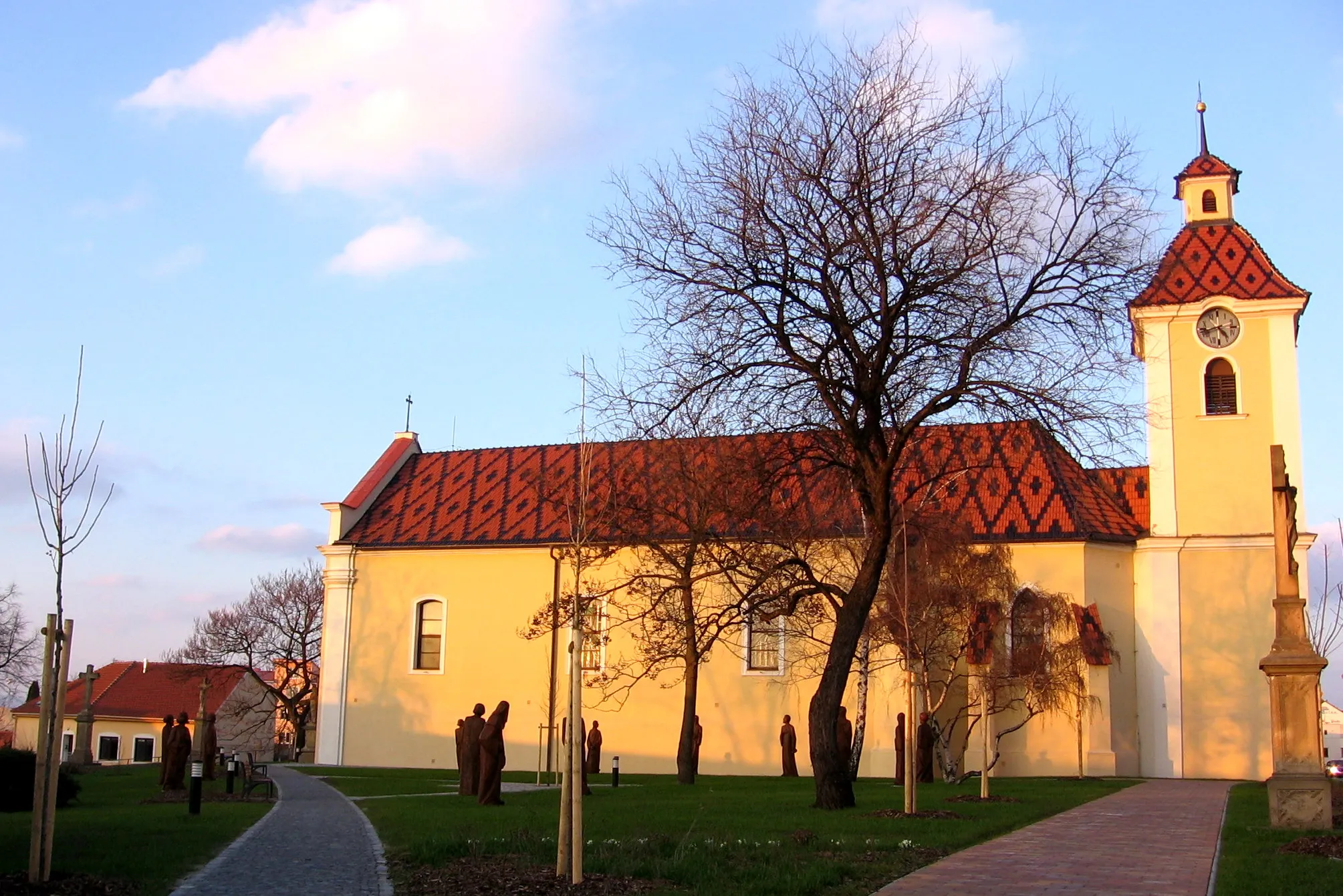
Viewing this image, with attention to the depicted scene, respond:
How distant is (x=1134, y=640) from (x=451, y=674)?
20.2m

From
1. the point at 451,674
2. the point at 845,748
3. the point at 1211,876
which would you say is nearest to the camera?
the point at 1211,876

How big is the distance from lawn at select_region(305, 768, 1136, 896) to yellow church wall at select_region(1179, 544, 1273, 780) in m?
10.4

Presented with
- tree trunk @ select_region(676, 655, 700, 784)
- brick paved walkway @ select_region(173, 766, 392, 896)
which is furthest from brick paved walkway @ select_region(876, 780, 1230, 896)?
tree trunk @ select_region(676, 655, 700, 784)

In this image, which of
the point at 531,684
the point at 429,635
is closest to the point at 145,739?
the point at 429,635

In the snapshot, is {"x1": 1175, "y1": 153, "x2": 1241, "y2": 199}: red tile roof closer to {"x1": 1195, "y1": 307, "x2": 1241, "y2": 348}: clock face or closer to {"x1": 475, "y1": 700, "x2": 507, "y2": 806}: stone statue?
{"x1": 1195, "y1": 307, "x2": 1241, "y2": 348}: clock face

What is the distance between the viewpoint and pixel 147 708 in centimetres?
6969

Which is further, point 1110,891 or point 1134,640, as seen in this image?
point 1134,640

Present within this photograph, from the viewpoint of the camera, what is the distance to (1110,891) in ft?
33.0

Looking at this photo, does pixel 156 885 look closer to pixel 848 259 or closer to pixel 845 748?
pixel 848 259

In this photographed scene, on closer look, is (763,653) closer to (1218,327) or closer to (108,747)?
(1218,327)

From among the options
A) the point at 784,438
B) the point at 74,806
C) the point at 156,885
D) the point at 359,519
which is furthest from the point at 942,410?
the point at 359,519

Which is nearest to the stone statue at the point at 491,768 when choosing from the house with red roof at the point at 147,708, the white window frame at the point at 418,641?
the white window frame at the point at 418,641

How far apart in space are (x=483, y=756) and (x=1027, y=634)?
50.8 ft

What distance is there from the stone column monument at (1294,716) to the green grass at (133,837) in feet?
40.0
